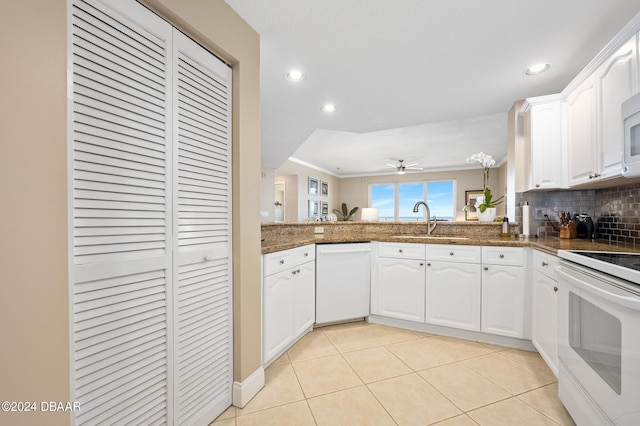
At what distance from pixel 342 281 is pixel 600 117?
7.23 ft

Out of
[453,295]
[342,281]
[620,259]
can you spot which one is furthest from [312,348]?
[620,259]

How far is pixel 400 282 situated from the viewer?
2.65m

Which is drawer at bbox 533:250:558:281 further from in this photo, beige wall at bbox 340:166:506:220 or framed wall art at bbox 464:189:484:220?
framed wall art at bbox 464:189:484:220

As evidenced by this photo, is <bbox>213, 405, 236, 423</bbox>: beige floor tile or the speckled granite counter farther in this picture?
the speckled granite counter

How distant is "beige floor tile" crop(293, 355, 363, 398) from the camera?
5.76 feet

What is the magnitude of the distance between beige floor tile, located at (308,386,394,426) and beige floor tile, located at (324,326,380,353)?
56cm

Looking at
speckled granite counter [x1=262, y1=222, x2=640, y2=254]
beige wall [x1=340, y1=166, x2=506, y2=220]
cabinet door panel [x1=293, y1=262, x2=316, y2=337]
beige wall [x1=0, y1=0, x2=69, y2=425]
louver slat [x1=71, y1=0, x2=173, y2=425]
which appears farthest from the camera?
beige wall [x1=340, y1=166, x2=506, y2=220]

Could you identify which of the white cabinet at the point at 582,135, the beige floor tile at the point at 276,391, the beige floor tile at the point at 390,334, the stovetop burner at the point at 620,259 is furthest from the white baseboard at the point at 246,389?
the white cabinet at the point at 582,135

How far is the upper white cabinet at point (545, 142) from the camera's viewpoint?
2.39 m

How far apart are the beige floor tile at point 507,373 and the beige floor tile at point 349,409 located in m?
0.83

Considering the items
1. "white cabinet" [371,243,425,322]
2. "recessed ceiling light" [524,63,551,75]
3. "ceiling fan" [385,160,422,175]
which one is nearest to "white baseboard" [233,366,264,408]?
"white cabinet" [371,243,425,322]

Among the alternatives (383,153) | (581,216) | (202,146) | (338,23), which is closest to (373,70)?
(338,23)

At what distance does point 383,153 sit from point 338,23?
4.65 metres

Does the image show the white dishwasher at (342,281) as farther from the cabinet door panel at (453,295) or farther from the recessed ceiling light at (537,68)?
the recessed ceiling light at (537,68)
